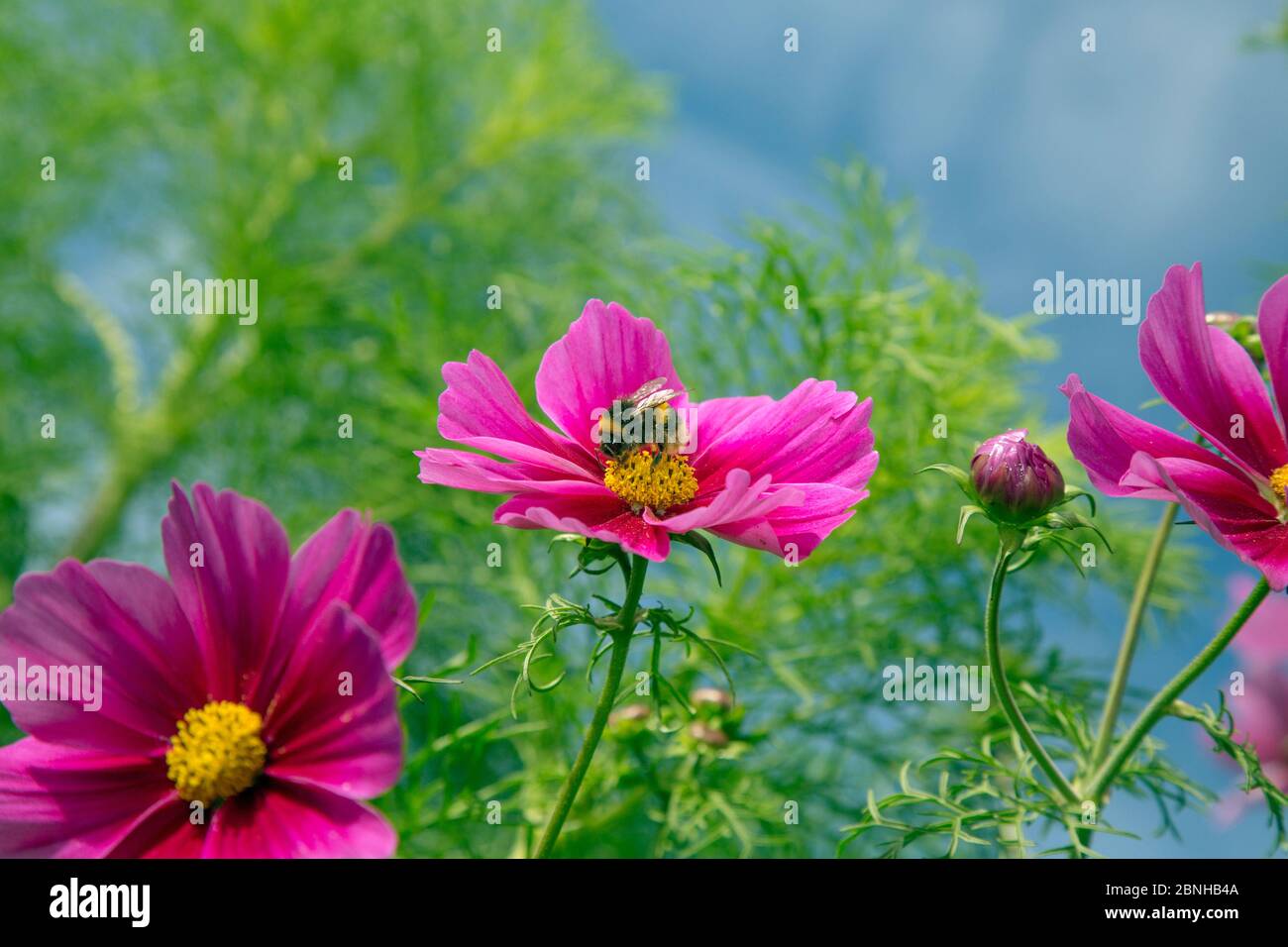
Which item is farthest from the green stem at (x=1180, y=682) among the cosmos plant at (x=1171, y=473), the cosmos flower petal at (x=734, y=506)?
the cosmos flower petal at (x=734, y=506)

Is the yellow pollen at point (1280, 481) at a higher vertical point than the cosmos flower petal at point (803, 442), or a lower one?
lower

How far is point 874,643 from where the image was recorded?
789 millimetres

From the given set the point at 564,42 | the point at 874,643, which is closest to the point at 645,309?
the point at 874,643

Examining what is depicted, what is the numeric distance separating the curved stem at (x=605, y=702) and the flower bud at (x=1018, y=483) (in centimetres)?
9

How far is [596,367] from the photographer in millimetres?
335

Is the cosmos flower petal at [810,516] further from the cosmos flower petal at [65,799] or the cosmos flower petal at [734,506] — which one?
the cosmos flower petal at [65,799]

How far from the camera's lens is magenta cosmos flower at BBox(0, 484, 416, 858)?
26 cm

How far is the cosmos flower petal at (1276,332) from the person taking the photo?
0.97 feet

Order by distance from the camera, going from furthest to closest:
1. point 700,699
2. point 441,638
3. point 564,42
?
point 564,42, point 441,638, point 700,699

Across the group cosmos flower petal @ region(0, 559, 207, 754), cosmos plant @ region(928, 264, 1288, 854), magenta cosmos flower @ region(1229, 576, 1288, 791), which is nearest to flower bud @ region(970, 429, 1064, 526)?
cosmos plant @ region(928, 264, 1288, 854)

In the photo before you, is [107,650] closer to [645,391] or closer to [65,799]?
[65,799]

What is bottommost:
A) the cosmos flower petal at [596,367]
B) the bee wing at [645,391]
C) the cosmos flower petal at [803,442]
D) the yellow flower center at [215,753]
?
the yellow flower center at [215,753]

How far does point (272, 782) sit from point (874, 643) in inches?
22.3
